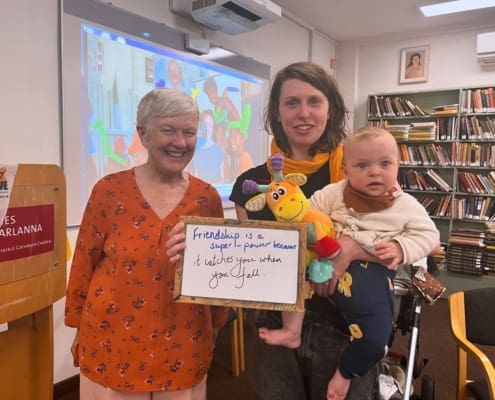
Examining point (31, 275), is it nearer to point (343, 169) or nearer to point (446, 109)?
point (343, 169)

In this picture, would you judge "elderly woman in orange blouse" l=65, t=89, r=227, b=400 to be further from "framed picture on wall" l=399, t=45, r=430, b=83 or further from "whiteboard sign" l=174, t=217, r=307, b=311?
"framed picture on wall" l=399, t=45, r=430, b=83

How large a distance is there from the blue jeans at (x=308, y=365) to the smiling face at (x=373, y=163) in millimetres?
390

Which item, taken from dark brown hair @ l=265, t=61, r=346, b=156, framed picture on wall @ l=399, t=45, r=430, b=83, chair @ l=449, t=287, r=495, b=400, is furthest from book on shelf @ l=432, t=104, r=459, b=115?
dark brown hair @ l=265, t=61, r=346, b=156

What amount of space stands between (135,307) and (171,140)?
A: 51 cm

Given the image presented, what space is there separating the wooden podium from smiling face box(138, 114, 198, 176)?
1.00ft

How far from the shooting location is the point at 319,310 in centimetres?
113

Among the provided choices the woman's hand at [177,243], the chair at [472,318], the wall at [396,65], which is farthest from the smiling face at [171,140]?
the wall at [396,65]

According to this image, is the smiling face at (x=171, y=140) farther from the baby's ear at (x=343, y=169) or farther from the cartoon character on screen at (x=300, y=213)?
the baby's ear at (x=343, y=169)

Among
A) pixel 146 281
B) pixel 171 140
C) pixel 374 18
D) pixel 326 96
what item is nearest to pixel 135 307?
pixel 146 281

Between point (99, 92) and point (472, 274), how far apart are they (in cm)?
425

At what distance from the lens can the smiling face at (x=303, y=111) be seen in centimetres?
116

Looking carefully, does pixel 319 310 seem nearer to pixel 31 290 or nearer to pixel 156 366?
pixel 156 366

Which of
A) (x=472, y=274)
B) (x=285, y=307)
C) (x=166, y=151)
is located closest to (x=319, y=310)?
(x=285, y=307)

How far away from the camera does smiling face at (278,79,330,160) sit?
3.81 feet
